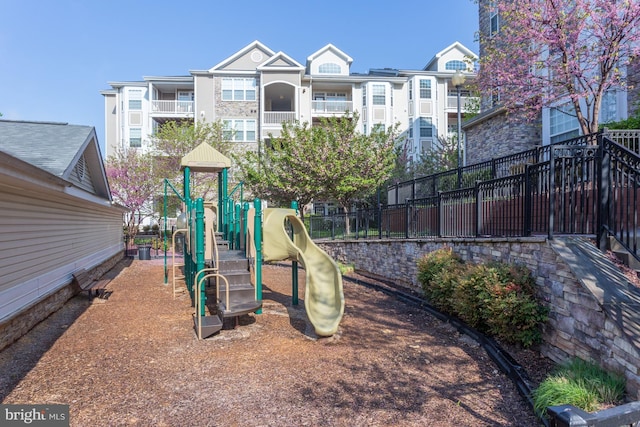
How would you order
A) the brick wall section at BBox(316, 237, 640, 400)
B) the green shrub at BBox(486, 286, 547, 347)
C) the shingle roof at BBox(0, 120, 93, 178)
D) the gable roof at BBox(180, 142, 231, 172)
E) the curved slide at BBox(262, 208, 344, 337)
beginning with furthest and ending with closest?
the gable roof at BBox(180, 142, 231, 172) → the shingle roof at BBox(0, 120, 93, 178) → the curved slide at BBox(262, 208, 344, 337) → the green shrub at BBox(486, 286, 547, 347) → the brick wall section at BBox(316, 237, 640, 400)

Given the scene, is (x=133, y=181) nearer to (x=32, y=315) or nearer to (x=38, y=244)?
(x=38, y=244)

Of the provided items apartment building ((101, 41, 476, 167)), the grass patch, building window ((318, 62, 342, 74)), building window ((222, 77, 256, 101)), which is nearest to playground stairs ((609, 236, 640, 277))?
the grass patch

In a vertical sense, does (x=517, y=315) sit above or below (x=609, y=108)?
below

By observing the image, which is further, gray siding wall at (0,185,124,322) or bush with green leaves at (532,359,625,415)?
gray siding wall at (0,185,124,322)

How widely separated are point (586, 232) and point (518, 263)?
1.05 m

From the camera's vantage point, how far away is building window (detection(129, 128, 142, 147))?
30.0 meters

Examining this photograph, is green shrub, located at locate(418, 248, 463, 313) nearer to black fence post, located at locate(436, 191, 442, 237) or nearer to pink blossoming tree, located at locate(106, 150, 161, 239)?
black fence post, located at locate(436, 191, 442, 237)

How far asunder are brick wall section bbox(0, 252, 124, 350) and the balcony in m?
22.0

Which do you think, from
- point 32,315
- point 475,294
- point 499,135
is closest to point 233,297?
point 32,315

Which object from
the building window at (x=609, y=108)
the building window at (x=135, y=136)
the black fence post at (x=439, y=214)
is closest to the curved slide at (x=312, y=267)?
the black fence post at (x=439, y=214)

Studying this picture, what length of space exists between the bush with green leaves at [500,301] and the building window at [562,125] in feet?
33.3

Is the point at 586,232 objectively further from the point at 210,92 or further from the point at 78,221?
the point at 210,92

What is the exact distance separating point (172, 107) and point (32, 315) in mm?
25318

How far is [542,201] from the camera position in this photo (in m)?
6.69
